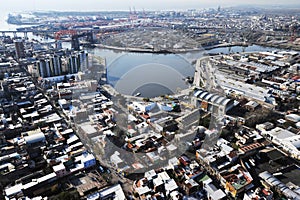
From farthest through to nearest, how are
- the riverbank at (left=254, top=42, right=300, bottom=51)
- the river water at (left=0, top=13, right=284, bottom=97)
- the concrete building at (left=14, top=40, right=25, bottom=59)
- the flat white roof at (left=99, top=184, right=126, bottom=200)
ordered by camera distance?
the riverbank at (left=254, top=42, right=300, bottom=51), the concrete building at (left=14, top=40, right=25, bottom=59), the river water at (left=0, top=13, right=284, bottom=97), the flat white roof at (left=99, top=184, right=126, bottom=200)

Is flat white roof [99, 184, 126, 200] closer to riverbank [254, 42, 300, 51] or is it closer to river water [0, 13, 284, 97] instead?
river water [0, 13, 284, 97]

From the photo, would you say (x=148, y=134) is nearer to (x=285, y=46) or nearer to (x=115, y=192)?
(x=115, y=192)

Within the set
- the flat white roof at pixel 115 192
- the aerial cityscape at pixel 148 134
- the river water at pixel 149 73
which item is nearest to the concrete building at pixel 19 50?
the aerial cityscape at pixel 148 134

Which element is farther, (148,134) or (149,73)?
(149,73)

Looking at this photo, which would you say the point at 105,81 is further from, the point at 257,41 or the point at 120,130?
the point at 257,41

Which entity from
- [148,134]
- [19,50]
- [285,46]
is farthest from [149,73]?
[285,46]

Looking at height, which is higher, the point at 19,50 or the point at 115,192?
the point at 19,50

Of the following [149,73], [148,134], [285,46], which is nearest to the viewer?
[148,134]

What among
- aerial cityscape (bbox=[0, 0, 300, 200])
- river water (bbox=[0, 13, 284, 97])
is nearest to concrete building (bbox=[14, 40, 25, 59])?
aerial cityscape (bbox=[0, 0, 300, 200])

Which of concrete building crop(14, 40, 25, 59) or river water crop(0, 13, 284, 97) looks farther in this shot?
concrete building crop(14, 40, 25, 59)

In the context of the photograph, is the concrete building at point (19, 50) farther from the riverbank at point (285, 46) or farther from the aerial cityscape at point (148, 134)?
the riverbank at point (285, 46)
